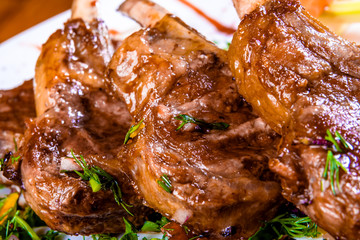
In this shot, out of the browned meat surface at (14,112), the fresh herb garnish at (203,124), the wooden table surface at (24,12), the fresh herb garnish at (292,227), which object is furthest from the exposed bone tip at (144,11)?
the wooden table surface at (24,12)

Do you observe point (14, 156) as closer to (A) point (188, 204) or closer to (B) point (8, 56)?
(A) point (188, 204)

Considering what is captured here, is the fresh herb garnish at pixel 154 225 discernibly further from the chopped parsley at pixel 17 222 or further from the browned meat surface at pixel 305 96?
the browned meat surface at pixel 305 96

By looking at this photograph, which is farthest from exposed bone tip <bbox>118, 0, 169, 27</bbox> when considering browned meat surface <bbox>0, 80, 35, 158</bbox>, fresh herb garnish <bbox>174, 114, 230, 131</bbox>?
browned meat surface <bbox>0, 80, 35, 158</bbox>

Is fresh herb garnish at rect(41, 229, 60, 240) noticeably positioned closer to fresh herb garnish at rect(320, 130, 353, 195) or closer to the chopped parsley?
the chopped parsley

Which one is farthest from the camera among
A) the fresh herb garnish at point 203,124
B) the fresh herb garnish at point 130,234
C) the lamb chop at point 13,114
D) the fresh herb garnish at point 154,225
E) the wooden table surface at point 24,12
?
the wooden table surface at point 24,12

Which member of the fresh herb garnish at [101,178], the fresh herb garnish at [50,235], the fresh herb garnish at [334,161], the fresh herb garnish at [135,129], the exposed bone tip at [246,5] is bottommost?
the fresh herb garnish at [50,235]

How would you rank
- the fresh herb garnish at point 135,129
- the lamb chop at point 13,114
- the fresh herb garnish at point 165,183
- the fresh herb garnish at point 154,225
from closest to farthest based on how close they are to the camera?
the fresh herb garnish at point 165,183 → the fresh herb garnish at point 135,129 → the fresh herb garnish at point 154,225 → the lamb chop at point 13,114

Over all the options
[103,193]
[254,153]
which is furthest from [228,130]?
[103,193]
